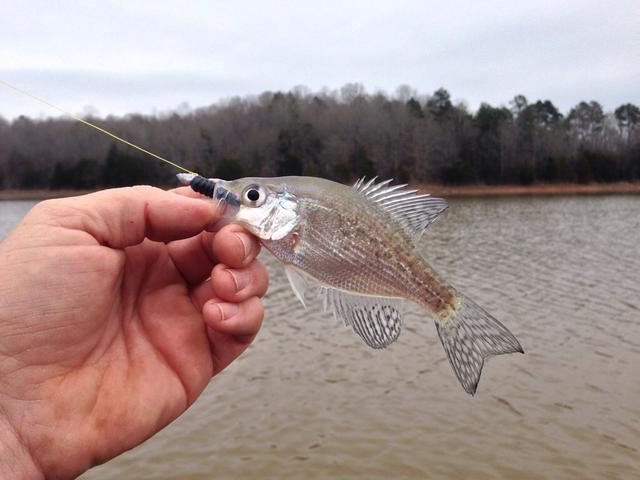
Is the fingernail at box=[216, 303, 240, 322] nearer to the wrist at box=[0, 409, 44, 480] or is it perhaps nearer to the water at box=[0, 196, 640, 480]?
the wrist at box=[0, 409, 44, 480]

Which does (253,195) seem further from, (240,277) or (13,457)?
(13,457)

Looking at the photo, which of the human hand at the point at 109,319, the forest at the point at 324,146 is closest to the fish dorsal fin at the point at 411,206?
the human hand at the point at 109,319

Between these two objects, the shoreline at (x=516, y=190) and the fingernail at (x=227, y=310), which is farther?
the shoreline at (x=516, y=190)

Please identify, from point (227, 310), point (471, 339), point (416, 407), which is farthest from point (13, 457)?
point (416, 407)

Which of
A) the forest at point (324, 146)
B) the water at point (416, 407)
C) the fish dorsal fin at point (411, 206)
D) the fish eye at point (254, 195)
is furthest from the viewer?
the forest at point (324, 146)

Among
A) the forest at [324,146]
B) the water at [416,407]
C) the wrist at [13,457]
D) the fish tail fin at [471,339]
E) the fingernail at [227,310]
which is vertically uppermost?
the forest at [324,146]

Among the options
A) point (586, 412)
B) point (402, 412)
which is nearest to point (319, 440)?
point (402, 412)

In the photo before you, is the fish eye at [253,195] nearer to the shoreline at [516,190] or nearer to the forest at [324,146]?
the forest at [324,146]

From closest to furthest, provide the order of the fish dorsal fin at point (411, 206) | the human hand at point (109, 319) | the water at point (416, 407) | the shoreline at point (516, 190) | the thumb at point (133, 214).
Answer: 1. the human hand at point (109, 319)
2. the thumb at point (133, 214)
3. the fish dorsal fin at point (411, 206)
4. the water at point (416, 407)
5. the shoreline at point (516, 190)
